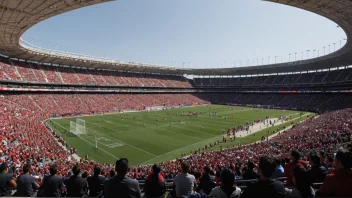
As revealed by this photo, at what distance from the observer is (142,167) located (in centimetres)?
1825

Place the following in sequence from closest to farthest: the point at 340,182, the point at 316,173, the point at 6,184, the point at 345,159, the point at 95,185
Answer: the point at 340,182
the point at 345,159
the point at 6,184
the point at 316,173
the point at 95,185

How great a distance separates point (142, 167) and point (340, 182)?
1626 cm

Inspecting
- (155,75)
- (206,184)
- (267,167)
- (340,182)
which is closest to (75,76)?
(155,75)

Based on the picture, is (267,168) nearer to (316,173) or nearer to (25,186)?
(316,173)

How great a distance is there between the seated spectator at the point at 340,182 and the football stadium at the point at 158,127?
1cm

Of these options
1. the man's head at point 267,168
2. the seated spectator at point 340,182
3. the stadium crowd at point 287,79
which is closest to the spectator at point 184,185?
the man's head at point 267,168

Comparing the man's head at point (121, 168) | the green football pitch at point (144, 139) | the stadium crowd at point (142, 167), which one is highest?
the man's head at point (121, 168)

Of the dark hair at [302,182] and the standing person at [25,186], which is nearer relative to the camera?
the dark hair at [302,182]

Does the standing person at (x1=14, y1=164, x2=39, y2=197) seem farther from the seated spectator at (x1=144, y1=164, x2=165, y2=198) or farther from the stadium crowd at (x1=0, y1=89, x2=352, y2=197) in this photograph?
the seated spectator at (x1=144, y1=164, x2=165, y2=198)

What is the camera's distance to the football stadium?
16.5 feet

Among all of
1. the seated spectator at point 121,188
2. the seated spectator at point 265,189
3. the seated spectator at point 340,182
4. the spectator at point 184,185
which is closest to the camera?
the seated spectator at point 265,189

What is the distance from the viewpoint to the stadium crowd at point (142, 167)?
12.7 feet

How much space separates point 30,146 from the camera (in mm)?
22000

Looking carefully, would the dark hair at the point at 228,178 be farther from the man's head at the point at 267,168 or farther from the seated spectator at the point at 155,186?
the seated spectator at the point at 155,186
